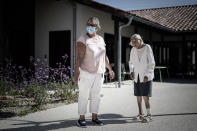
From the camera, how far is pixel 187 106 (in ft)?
19.0

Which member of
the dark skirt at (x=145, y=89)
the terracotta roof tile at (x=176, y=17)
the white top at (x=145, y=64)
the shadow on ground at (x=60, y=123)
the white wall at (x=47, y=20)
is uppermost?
the terracotta roof tile at (x=176, y=17)

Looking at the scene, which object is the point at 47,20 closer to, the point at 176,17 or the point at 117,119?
the point at 117,119

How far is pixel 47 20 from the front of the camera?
1022 centimetres

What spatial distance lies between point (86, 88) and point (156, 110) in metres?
2.04

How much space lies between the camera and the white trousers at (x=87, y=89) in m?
3.98

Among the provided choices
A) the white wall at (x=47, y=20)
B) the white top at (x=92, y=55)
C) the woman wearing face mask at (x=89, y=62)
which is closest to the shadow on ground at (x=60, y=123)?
the woman wearing face mask at (x=89, y=62)

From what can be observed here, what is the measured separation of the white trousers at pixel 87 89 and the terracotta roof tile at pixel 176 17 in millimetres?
10012

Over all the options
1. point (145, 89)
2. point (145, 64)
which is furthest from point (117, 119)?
point (145, 64)

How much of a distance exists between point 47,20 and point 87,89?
269 inches

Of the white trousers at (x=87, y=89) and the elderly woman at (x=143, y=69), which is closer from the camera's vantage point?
the white trousers at (x=87, y=89)

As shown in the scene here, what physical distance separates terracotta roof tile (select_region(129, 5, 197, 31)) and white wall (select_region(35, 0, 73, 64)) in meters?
5.32

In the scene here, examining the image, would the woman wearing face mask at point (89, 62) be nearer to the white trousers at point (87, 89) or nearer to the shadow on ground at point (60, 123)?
the white trousers at point (87, 89)

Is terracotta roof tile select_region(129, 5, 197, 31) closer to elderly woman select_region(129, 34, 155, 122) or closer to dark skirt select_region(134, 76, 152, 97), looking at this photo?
elderly woman select_region(129, 34, 155, 122)

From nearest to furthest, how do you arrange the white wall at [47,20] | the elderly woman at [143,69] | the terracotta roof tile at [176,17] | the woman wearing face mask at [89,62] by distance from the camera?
the woman wearing face mask at [89,62], the elderly woman at [143,69], the white wall at [47,20], the terracotta roof tile at [176,17]
